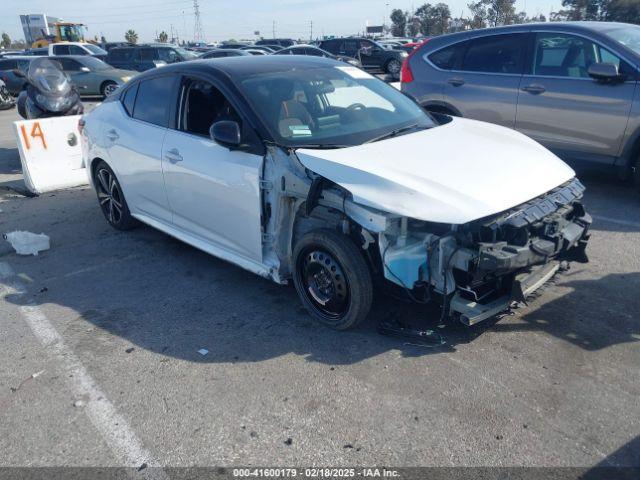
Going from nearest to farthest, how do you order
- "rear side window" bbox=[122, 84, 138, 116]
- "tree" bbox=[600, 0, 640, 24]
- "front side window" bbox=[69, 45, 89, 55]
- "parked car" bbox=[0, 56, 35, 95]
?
"rear side window" bbox=[122, 84, 138, 116] → "parked car" bbox=[0, 56, 35, 95] → "front side window" bbox=[69, 45, 89, 55] → "tree" bbox=[600, 0, 640, 24]

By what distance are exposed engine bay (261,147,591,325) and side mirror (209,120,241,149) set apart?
0.27 meters

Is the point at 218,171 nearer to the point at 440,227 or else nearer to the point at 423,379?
the point at 440,227

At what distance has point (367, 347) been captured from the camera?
3568 millimetres

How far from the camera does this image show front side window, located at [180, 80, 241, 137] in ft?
14.2

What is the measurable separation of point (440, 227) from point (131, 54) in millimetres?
21855

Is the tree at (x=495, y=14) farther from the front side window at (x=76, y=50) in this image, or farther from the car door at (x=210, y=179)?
the car door at (x=210, y=179)

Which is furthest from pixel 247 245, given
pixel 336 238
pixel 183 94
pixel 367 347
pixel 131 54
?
pixel 131 54

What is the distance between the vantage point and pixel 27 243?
18.1 feet

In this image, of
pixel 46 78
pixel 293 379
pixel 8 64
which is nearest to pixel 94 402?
pixel 293 379

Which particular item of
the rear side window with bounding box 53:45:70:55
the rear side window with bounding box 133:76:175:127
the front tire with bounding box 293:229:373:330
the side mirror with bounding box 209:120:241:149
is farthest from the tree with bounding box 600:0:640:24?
the front tire with bounding box 293:229:373:330

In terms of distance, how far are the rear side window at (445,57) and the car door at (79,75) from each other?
573 inches

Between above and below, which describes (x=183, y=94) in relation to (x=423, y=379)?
above

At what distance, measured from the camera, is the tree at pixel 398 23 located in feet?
230

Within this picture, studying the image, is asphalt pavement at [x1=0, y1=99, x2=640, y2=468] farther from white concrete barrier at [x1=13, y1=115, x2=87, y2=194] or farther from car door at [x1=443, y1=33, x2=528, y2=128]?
white concrete barrier at [x1=13, y1=115, x2=87, y2=194]
